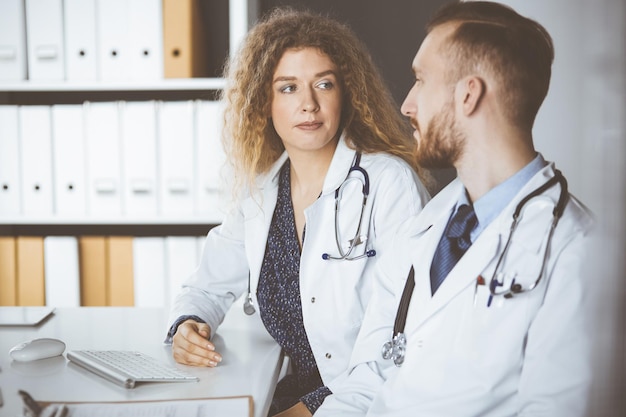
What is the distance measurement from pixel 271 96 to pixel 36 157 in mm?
889

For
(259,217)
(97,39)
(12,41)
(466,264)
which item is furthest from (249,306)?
(12,41)

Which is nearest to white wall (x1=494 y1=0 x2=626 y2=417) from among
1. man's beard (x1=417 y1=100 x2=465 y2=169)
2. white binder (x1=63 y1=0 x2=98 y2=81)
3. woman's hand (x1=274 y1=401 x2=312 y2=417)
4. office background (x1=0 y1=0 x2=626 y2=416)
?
office background (x1=0 y1=0 x2=626 y2=416)

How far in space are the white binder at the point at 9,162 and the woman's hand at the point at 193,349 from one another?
1.05 m

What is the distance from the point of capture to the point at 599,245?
0.91 feet

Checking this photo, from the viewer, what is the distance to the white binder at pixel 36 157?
200cm

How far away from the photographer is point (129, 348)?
128cm

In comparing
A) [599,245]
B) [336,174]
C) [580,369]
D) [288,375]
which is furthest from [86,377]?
[599,245]

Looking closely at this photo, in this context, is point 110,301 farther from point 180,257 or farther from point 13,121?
point 13,121

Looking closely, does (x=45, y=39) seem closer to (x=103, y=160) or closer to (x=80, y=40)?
(x=80, y=40)

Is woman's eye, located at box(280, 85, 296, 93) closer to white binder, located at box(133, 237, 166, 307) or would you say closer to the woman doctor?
the woman doctor

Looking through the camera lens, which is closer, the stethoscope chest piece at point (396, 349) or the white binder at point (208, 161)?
the stethoscope chest piece at point (396, 349)

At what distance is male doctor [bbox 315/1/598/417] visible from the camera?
0.87 metres

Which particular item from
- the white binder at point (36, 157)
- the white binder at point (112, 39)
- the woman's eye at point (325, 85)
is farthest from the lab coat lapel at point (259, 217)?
the white binder at point (36, 157)

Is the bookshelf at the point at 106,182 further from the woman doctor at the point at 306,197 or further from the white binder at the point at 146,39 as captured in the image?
the woman doctor at the point at 306,197
